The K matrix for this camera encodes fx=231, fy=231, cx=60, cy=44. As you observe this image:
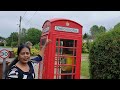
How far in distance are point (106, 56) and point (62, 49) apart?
1.16 meters

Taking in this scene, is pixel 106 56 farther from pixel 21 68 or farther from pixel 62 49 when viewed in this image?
pixel 21 68

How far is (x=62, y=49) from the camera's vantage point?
17.3ft

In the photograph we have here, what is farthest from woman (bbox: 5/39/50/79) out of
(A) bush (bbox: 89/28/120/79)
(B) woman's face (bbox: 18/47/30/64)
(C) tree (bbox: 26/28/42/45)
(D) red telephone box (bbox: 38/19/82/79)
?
(C) tree (bbox: 26/28/42/45)

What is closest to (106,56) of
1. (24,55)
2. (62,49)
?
(62,49)

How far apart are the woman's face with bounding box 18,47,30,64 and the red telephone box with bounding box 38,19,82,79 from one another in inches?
114

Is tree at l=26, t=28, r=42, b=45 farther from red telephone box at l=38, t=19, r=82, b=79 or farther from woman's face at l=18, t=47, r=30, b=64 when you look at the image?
woman's face at l=18, t=47, r=30, b=64

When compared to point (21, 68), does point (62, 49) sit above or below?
Result: above

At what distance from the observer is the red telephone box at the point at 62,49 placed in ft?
17.0

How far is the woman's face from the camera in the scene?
2.10m

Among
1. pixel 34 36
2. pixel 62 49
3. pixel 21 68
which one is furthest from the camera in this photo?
pixel 34 36
